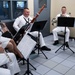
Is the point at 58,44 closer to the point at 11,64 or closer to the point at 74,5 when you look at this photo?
the point at 74,5

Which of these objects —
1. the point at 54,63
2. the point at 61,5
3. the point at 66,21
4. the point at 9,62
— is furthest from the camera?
the point at 61,5

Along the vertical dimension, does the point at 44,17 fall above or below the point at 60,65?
above

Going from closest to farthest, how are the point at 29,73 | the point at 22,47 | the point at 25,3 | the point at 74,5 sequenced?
the point at 22,47, the point at 29,73, the point at 25,3, the point at 74,5

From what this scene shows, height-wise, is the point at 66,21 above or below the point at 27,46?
above

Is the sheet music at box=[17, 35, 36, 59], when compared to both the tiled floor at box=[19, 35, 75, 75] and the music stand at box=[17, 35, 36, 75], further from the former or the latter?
the tiled floor at box=[19, 35, 75, 75]

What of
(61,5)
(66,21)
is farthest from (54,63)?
(61,5)

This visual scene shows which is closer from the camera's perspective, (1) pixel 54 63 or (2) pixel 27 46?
(2) pixel 27 46

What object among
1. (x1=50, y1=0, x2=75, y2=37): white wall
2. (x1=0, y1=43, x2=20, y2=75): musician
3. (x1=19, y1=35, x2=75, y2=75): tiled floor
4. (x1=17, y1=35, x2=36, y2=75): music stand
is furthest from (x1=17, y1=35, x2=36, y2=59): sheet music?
(x1=50, y1=0, x2=75, y2=37): white wall

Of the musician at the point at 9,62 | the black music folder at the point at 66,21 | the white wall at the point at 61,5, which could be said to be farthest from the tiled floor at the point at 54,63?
the white wall at the point at 61,5

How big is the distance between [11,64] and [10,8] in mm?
2149

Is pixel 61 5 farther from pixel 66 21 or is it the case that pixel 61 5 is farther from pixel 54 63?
pixel 54 63

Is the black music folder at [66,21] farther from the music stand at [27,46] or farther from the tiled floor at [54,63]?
the music stand at [27,46]

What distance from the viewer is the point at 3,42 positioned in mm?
2434

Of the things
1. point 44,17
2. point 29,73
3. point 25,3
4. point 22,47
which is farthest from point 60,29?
point 22,47
